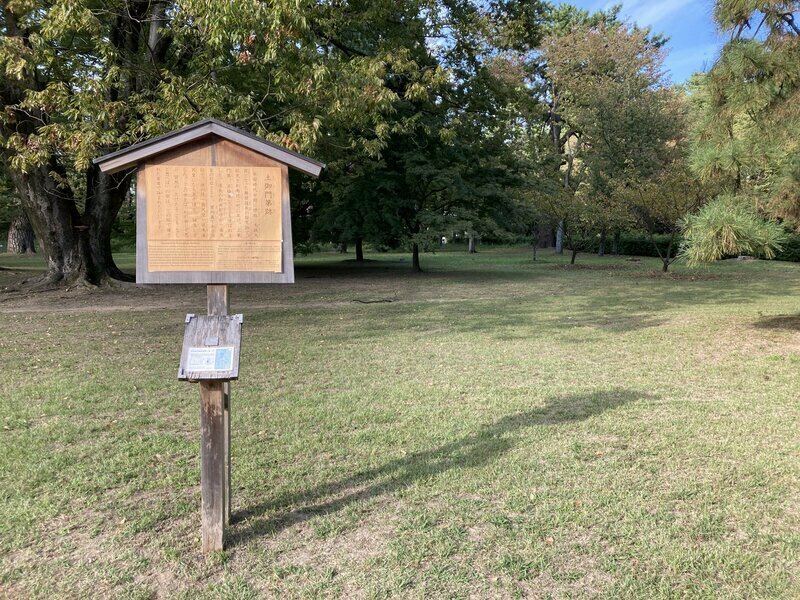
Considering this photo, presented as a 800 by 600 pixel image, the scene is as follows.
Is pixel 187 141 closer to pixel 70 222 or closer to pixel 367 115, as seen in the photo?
pixel 367 115

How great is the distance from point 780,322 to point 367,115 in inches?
299

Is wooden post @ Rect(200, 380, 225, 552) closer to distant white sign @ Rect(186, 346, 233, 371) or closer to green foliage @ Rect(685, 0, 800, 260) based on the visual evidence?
distant white sign @ Rect(186, 346, 233, 371)

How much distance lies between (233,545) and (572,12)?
42800 millimetres

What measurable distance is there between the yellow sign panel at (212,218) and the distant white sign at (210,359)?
426mm

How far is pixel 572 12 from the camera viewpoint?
127ft

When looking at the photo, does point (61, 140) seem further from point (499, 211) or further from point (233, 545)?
point (499, 211)

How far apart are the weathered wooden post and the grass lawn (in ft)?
1.79

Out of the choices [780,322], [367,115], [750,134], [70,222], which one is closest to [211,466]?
[367,115]

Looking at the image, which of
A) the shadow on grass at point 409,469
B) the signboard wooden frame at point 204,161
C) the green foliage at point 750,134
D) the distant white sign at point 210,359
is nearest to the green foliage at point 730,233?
the green foliage at point 750,134

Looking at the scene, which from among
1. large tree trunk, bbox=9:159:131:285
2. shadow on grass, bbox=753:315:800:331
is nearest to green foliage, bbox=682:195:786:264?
shadow on grass, bbox=753:315:800:331

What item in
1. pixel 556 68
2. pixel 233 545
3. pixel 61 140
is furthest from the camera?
pixel 556 68

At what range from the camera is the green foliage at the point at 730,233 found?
727 centimetres

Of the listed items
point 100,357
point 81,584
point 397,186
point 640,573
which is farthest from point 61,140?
point 397,186

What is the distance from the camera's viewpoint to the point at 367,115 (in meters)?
9.37
